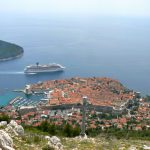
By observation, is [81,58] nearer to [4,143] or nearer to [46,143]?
[46,143]

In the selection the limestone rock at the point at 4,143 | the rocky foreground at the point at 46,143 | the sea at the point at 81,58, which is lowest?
the sea at the point at 81,58

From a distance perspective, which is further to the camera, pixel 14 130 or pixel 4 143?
pixel 14 130

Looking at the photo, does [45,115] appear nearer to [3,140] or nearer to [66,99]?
[66,99]

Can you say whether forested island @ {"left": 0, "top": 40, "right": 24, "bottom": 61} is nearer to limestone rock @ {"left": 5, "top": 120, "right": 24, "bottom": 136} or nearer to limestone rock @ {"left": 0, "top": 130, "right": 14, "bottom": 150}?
limestone rock @ {"left": 5, "top": 120, "right": 24, "bottom": 136}

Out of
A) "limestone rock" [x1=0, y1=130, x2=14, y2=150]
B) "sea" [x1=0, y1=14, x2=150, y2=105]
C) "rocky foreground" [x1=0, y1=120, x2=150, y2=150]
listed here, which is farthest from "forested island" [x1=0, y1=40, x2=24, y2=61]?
"limestone rock" [x1=0, y1=130, x2=14, y2=150]

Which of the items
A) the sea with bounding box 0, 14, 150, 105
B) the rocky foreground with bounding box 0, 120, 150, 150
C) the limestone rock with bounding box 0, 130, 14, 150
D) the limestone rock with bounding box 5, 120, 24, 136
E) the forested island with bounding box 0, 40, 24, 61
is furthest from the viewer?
the forested island with bounding box 0, 40, 24, 61

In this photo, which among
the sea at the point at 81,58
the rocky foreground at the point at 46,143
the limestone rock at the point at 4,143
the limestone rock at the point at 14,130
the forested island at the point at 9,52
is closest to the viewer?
the limestone rock at the point at 4,143

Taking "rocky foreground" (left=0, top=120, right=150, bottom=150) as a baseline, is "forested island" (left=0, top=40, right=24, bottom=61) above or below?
below

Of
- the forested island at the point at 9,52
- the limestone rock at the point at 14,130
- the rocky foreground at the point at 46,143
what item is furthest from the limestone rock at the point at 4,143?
the forested island at the point at 9,52

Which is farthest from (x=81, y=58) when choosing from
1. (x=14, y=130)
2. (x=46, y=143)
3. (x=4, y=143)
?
(x=4, y=143)

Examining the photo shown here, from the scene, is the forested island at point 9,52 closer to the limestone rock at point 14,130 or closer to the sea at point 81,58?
the sea at point 81,58

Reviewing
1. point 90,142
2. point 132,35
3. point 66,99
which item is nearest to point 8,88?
point 66,99
